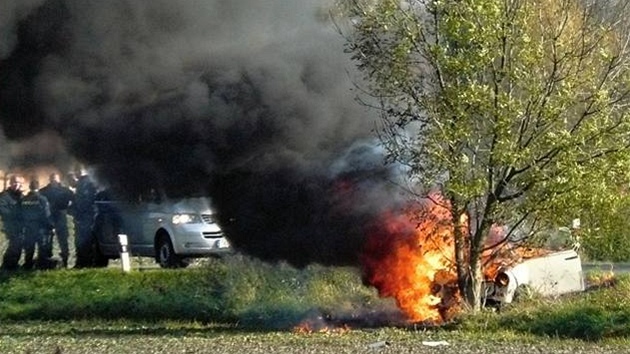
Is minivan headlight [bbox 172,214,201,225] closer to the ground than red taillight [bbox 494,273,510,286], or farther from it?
farther from it

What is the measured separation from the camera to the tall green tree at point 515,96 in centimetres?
1683

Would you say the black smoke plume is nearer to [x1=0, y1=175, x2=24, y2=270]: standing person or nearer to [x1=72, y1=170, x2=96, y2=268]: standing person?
[x1=72, y1=170, x2=96, y2=268]: standing person

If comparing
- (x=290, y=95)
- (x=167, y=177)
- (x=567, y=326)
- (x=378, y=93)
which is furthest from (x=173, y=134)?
(x=567, y=326)

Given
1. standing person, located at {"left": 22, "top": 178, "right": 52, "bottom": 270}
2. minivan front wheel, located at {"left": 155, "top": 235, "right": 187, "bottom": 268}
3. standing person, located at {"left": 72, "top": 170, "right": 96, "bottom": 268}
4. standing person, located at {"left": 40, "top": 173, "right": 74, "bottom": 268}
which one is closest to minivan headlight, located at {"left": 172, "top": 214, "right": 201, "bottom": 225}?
minivan front wheel, located at {"left": 155, "top": 235, "right": 187, "bottom": 268}

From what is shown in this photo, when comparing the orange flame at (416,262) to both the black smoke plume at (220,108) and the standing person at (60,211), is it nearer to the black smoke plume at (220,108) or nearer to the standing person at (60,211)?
the black smoke plume at (220,108)

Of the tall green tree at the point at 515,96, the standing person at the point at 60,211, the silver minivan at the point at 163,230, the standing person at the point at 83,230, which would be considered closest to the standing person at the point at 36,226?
the standing person at the point at 60,211

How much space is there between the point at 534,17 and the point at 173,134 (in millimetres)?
7802

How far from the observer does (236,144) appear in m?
21.8

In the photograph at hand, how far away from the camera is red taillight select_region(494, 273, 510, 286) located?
755 inches

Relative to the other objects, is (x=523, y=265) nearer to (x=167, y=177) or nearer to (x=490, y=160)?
(x=490, y=160)

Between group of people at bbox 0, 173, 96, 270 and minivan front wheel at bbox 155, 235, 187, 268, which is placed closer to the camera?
minivan front wheel at bbox 155, 235, 187, 268

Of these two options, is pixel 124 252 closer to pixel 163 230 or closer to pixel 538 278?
pixel 163 230

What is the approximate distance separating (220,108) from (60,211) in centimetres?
598

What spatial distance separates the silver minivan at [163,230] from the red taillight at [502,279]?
5.92 meters
